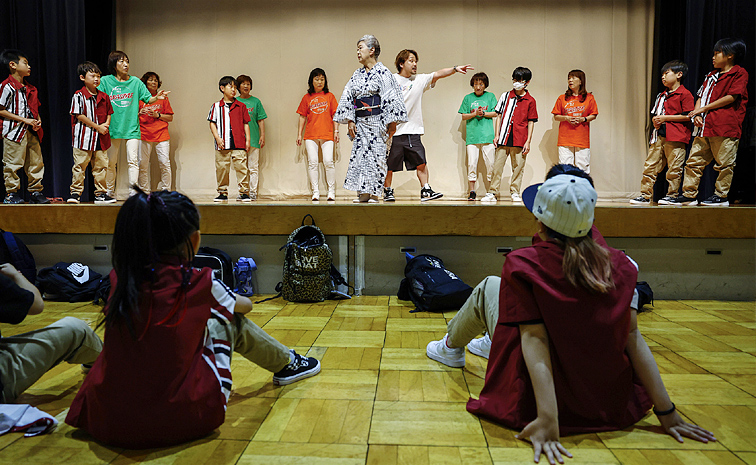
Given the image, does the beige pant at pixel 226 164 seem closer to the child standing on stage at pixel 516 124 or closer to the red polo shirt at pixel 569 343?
the child standing on stage at pixel 516 124

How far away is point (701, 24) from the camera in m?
4.79

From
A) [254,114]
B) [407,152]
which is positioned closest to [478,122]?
[407,152]

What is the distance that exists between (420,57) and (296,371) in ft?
16.9

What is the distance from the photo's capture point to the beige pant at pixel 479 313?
61.6 inches

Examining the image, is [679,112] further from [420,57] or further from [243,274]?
[243,274]

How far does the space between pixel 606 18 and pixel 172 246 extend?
6271 millimetres

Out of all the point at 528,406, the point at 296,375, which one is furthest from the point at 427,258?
the point at 528,406

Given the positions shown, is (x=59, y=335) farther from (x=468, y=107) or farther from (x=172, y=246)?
(x=468, y=107)

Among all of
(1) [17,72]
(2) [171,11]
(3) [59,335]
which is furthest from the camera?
(2) [171,11]

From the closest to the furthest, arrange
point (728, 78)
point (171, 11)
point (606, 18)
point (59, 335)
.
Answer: point (59, 335), point (728, 78), point (606, 18), point (171, 11)

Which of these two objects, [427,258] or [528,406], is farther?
[427,258]

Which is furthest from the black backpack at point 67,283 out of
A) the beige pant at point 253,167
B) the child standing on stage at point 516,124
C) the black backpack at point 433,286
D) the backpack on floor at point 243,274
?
the child standing on stage at point 516,124

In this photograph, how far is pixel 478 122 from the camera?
18.1ft

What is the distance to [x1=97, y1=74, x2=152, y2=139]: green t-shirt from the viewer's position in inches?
191
